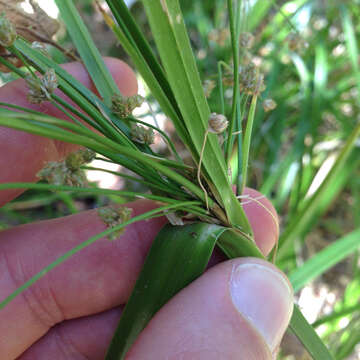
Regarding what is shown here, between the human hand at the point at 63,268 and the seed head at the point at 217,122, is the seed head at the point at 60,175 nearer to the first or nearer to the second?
the seed head at the point at 217,122

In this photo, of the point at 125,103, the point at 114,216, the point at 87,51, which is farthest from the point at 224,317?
the point at 87,51

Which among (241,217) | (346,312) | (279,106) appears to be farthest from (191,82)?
(279,106)

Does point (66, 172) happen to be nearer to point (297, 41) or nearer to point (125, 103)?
point (125, 103)

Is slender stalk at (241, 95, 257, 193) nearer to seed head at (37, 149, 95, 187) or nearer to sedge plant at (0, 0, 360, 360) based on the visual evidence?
sedge plant at (0, 0, 360, 360)

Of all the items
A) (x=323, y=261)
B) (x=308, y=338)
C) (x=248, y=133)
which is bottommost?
(x=323, y=261)

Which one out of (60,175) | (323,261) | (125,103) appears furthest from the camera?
(323,261)

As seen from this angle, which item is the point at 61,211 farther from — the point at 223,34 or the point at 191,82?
the point at 191,82

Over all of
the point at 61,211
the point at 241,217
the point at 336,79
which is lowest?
the point at 336,79
